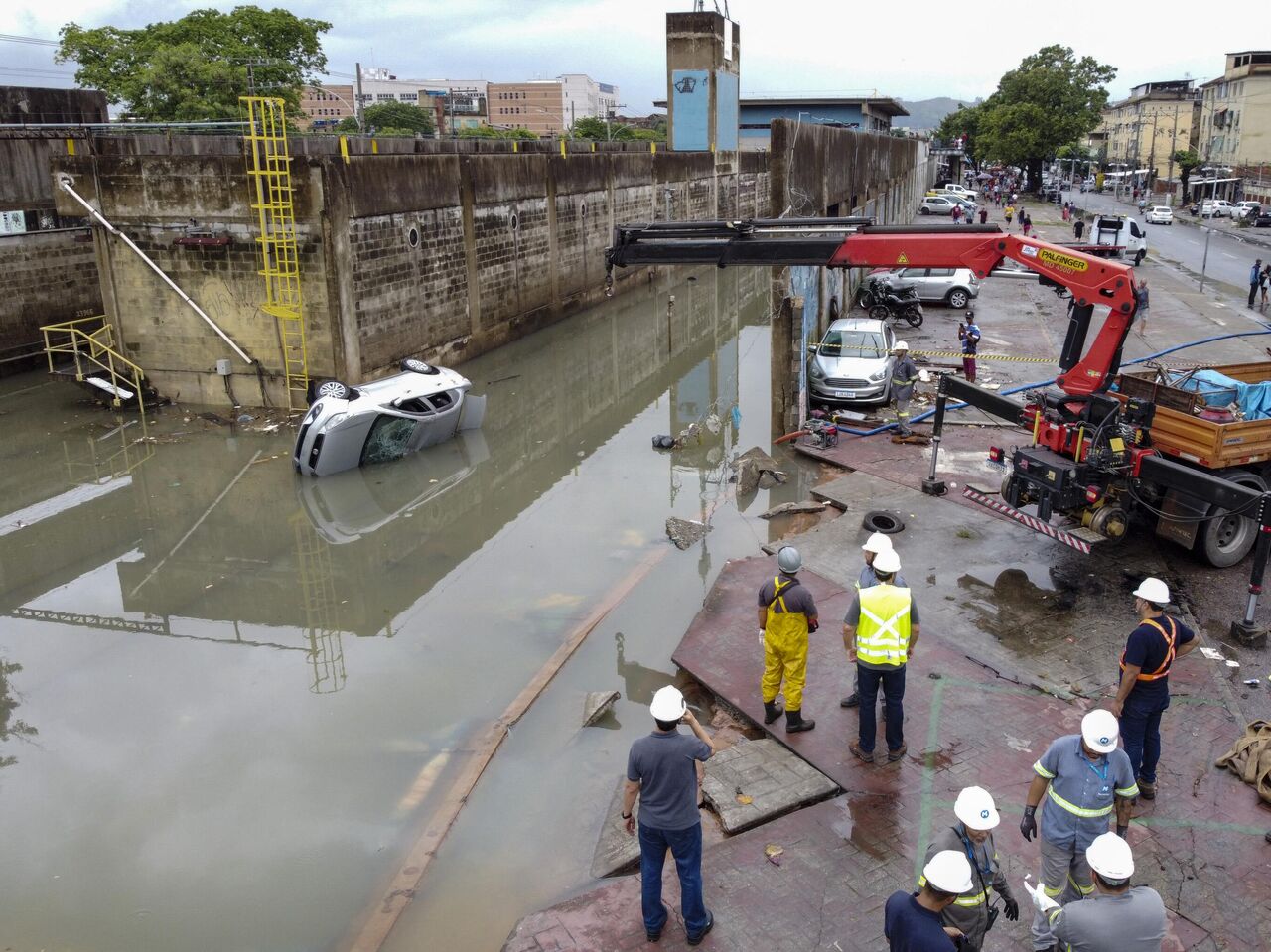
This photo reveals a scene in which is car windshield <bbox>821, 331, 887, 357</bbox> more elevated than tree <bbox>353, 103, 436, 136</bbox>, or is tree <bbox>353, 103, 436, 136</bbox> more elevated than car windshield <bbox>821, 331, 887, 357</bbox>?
tree <bbox>353, 103, 436, 136</bbox>

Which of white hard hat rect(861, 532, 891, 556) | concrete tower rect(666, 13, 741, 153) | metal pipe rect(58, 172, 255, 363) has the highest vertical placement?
concrete tower rect(666, 13, 741, 153)

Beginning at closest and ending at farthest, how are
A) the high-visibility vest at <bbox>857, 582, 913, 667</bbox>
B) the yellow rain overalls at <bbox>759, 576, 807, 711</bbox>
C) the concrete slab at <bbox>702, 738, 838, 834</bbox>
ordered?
the concrete slab at <bbox>702, 738, 838, 834</bbox>
the high-visibility vest at <bbox>857, 582, 913, 667</bbox>
the yellow rain overalls at <bbox>759, 576, 807, 711</bbox>

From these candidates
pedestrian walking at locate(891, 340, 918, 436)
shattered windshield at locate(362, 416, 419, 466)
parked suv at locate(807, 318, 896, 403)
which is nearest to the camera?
shattered windshield at locate(362, 416, 419, 466)

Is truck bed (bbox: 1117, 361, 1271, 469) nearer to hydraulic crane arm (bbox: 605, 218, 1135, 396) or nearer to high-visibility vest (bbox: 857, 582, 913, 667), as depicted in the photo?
hydraulic crane arm (bbox: 605, 218, 1135, 396)

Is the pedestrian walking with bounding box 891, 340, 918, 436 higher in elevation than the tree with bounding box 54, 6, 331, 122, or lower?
lower

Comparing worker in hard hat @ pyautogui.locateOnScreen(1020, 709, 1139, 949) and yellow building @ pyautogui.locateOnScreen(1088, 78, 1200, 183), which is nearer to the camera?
worker in hard hat @ pyautogui.locateOnScreen(1020, 709, 1139, 949)

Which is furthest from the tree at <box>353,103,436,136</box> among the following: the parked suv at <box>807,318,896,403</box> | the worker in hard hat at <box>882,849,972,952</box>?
the worker in hard hat at <box>882,849,972,952</box>

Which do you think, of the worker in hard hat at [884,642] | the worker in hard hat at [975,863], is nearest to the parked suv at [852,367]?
the worker in hard hat at [884,642]

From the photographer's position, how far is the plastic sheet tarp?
37.1ft

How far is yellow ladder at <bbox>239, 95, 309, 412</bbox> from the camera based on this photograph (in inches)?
667

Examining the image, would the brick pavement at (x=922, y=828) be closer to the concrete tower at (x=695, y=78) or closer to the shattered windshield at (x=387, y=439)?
the shattered windshield at (x=387, y=439)

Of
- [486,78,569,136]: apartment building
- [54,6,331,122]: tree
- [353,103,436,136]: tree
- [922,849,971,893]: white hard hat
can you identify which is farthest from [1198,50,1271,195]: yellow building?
[486,78,569,136]: apartment building

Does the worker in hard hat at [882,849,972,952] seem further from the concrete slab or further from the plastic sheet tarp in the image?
the plastic sheet tarp

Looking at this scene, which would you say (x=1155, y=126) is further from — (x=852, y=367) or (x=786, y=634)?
(x=786, y=634)
